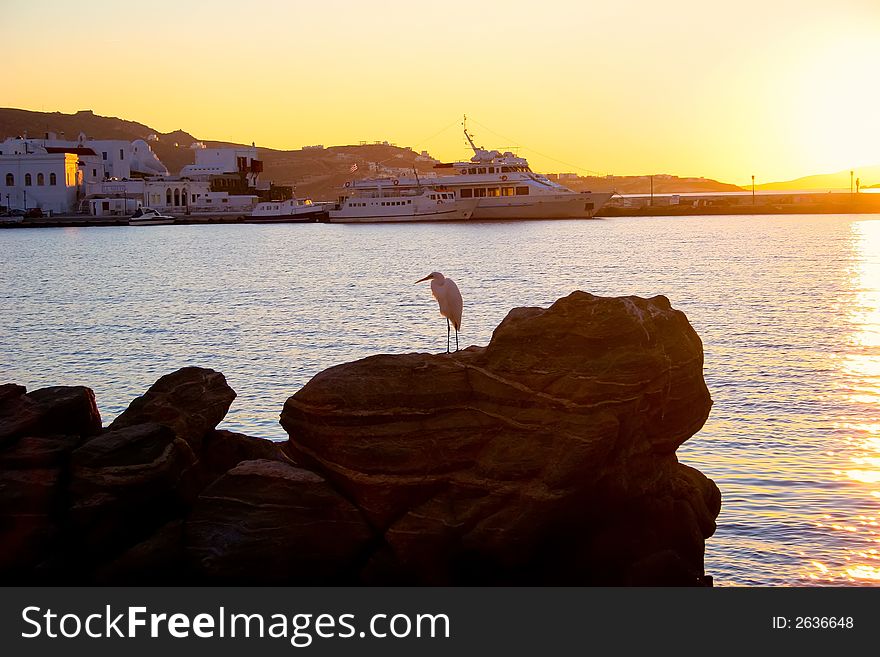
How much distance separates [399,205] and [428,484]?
350 ft

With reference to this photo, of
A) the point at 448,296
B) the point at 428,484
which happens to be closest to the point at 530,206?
the point at 448,296

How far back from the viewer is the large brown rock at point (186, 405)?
31.8 feet

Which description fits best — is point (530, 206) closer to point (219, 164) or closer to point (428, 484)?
point (219, 164)

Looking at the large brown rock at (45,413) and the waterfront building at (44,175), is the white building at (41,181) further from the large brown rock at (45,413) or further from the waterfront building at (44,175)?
the large brown rock at (45,413)

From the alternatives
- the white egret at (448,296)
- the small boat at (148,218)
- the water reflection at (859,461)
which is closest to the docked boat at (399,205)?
the small boat at (148,218)

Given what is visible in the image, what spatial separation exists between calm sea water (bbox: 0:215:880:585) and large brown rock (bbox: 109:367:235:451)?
336cm

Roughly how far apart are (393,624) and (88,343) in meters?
18.8

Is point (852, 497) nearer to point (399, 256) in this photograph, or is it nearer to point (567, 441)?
point (567, 441)

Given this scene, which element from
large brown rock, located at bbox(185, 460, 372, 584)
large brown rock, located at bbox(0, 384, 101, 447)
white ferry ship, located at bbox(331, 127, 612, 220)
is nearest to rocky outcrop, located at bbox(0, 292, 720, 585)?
large brown rock, located at bbox(185, 460, 372, 584)

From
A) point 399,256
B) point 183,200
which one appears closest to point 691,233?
point 399,256

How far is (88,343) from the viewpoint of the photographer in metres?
24.0

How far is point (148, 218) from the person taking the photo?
124000 millimetres

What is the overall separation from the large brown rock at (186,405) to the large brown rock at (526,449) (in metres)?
1.32

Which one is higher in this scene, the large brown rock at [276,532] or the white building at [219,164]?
the white building at [219,164]
